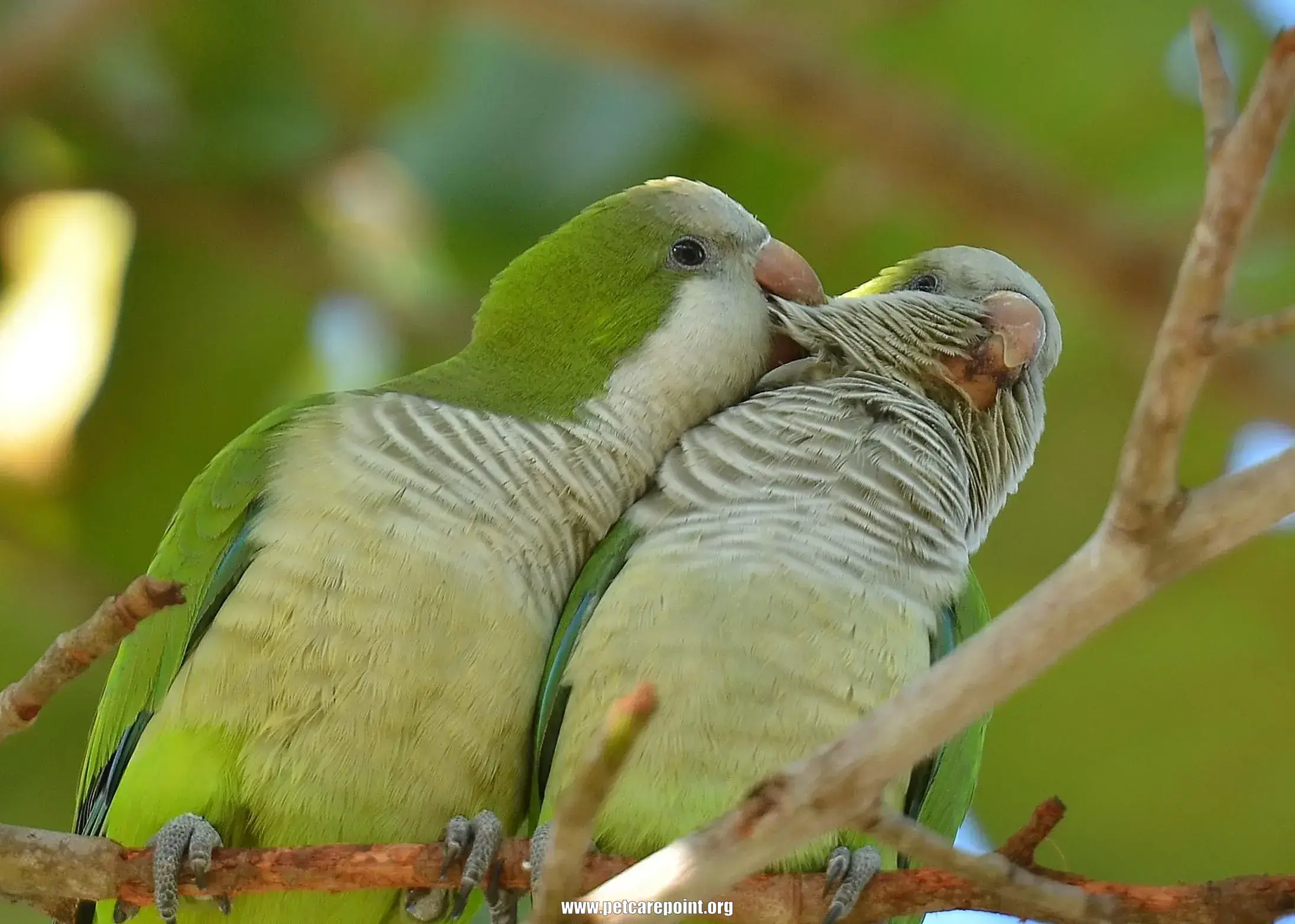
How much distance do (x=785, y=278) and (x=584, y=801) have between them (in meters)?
1.95

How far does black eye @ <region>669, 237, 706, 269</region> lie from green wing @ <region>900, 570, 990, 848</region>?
0.89 metres

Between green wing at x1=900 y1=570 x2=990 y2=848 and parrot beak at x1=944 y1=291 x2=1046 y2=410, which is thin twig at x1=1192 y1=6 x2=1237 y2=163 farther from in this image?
parrot beak at x1=944 y1=291 x2=1046 y2=410

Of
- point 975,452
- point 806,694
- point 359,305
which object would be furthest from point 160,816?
point 359,305

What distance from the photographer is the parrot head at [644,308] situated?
3.14m

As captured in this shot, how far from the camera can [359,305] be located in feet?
18.7

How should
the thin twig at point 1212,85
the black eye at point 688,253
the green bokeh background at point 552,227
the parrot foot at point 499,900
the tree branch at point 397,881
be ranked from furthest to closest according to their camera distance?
the green bokeh background at point 552,227, the black eye at point 688,253, the parrot foot at point 499,900, the tree branch at point 397,881, the thin twig at point 1212,85

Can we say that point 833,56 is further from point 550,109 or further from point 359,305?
point 359,305

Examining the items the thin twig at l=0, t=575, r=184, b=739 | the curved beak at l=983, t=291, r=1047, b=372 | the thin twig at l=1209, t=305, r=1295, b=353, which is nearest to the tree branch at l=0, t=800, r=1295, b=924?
the thin twig at l=0, t=575, r=184, b=739

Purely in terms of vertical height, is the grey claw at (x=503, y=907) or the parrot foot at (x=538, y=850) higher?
the parrot foot at (x=538, y=850)

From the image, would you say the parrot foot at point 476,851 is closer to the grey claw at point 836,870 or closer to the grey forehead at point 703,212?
the grey claw at point 836,870

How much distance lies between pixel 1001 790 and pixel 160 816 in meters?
3.35

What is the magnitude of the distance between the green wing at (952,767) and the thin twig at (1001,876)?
2.59 ft

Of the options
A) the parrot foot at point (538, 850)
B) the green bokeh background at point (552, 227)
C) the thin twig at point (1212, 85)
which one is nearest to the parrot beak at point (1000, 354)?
the parrot foot at point (538, 850)

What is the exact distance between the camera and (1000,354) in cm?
316
